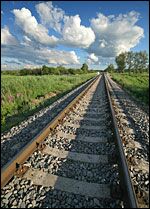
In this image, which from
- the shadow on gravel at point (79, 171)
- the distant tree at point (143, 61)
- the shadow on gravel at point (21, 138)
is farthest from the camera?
the distant tree at point (143, 61)

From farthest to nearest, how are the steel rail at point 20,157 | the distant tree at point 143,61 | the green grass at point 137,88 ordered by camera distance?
the distant tree at point 143,61 → the green grass at point 137,88 → the steel rail at point 20,157

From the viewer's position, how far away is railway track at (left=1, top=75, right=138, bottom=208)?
3572 millimetres

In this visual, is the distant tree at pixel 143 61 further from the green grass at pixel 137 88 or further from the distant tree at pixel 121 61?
the green grass at pixel 137 88

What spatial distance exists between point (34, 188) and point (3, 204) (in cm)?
53

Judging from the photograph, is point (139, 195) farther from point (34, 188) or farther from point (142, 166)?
point (34, 188)

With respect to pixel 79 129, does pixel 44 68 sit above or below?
above

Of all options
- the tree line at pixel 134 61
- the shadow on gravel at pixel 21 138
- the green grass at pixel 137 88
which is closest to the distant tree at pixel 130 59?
the tree line at pixel 134 61

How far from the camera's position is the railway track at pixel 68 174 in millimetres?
3572

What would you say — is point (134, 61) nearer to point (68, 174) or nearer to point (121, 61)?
point (121, 61)

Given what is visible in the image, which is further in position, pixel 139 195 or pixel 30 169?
pixel 30 169

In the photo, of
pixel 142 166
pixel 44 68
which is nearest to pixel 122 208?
pixel 142 166

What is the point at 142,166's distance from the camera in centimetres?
477

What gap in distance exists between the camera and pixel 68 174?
440cm

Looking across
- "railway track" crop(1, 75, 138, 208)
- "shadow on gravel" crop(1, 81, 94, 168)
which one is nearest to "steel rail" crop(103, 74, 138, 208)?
"railway track" crop(1, 75, 138, 208)
